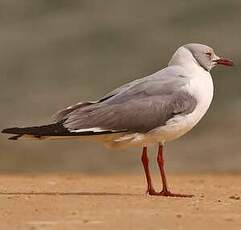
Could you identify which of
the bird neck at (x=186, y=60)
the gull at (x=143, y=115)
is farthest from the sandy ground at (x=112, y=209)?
the bird neck at (x=186, y=60)

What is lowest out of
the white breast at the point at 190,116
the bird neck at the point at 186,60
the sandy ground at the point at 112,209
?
the sandy ground at the point at 112,209

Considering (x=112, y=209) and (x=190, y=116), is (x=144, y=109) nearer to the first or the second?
(x=190, y=116)

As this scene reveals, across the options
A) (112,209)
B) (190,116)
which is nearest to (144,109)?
(190,116)

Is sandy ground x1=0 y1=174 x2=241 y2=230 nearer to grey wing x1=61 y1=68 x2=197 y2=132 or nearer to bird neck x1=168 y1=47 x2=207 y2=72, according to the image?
grey wing x1=61 y1=68 x2=197 y2=132

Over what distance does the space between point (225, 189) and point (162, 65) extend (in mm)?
8979

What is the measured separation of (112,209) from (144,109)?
1.45 m

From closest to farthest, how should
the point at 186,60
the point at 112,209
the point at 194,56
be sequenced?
the point at 112,209 → the point at 186,60 → the point at 194,56

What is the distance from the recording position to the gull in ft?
31.4

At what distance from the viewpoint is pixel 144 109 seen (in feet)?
31.5

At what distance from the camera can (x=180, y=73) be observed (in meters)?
9.74

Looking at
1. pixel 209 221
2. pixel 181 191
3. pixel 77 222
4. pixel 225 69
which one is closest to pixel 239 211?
pixel 209 221

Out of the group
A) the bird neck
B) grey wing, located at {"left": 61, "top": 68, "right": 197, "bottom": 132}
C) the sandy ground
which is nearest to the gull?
grey wing, located at {"left": 61, "top": 68, "right": 197, "bottom": 132}

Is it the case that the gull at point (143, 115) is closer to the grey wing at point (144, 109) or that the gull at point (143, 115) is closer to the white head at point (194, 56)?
the grey wing at point (144, 109)

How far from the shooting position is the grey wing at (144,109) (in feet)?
31.4
